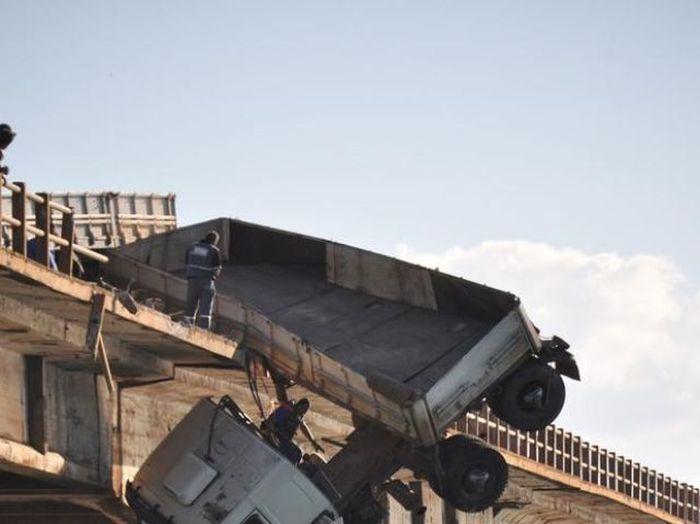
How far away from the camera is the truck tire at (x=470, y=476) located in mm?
20797

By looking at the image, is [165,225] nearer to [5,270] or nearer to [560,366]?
[560,366]

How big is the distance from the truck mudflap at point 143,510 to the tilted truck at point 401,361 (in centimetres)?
7

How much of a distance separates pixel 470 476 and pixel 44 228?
21.3 ft

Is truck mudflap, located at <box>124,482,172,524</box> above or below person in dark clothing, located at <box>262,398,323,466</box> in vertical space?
below

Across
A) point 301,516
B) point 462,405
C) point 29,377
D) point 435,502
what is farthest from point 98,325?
point 435,502

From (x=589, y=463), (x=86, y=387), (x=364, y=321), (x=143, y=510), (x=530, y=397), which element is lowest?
(x=143, y=510)

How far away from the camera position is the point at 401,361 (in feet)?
67.4

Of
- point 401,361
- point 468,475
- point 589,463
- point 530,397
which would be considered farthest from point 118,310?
point 589,463

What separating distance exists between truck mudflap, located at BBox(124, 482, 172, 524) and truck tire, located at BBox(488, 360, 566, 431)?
4528 millimetres

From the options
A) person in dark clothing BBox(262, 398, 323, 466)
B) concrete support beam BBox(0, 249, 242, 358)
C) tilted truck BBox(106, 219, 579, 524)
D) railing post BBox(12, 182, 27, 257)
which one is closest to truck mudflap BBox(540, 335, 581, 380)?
tilted truck BBox(106, 219, 579, 524)

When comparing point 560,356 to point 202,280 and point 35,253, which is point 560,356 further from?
point 35,253

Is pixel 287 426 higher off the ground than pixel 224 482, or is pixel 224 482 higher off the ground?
pixel 287 426

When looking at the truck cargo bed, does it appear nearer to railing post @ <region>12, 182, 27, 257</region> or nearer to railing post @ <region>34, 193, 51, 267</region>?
railing post @ <region>34, 193, 51, 267</region>

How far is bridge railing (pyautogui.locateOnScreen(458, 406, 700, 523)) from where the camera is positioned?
30.3 m
